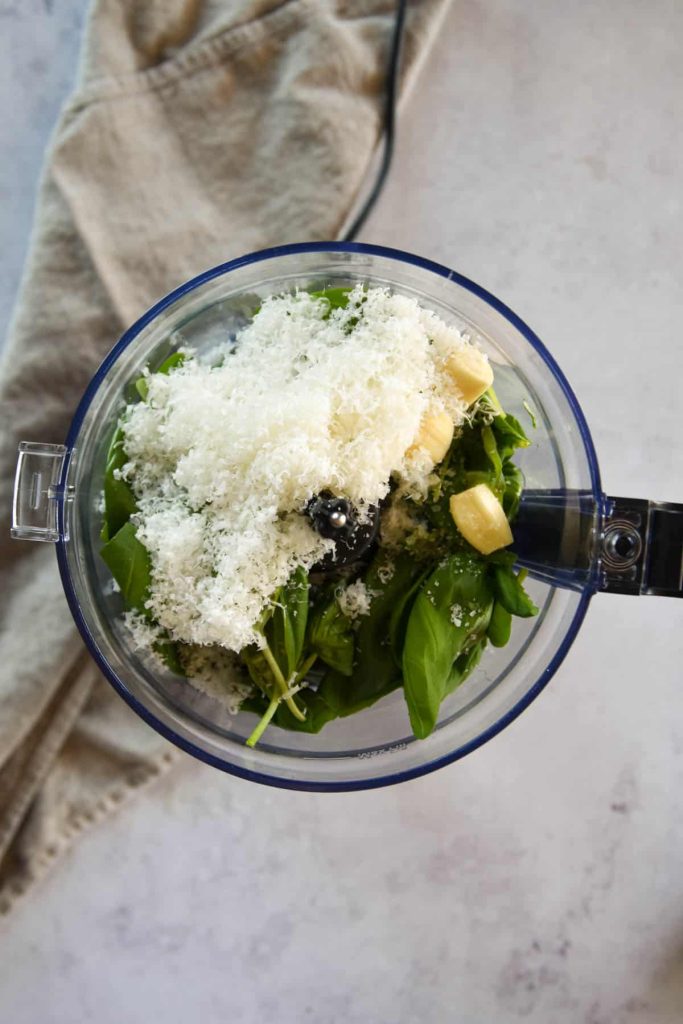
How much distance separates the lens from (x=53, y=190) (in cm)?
97

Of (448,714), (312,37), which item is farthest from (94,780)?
(312,37)

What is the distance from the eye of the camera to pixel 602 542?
2.25 ft

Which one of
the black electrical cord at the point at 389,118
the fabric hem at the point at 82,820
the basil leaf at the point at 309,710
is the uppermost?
the black electrical cord at the point at 389,118

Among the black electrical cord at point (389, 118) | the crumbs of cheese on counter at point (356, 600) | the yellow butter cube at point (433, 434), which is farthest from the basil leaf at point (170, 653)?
the black electrical cord at point (389, 118)

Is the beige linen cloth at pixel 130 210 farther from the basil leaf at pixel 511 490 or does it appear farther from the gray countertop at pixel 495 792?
the basil leaf at pixel 511 490

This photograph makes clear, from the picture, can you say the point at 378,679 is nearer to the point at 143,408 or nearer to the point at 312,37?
the point at 143,408

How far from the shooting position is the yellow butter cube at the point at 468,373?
696mm

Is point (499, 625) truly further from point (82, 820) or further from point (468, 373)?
point (82, 820)

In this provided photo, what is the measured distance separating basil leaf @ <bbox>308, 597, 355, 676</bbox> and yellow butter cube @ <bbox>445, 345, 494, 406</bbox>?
19 cm

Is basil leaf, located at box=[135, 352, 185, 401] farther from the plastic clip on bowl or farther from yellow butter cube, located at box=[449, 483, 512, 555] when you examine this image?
yellow butter cube, located at box=[449, 483, 512, 555]

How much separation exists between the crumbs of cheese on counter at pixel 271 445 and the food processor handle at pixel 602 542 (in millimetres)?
131

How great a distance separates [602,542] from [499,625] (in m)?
0.11

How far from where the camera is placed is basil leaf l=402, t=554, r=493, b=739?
2.28 feet

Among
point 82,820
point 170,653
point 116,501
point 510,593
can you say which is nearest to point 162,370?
point 116,501
